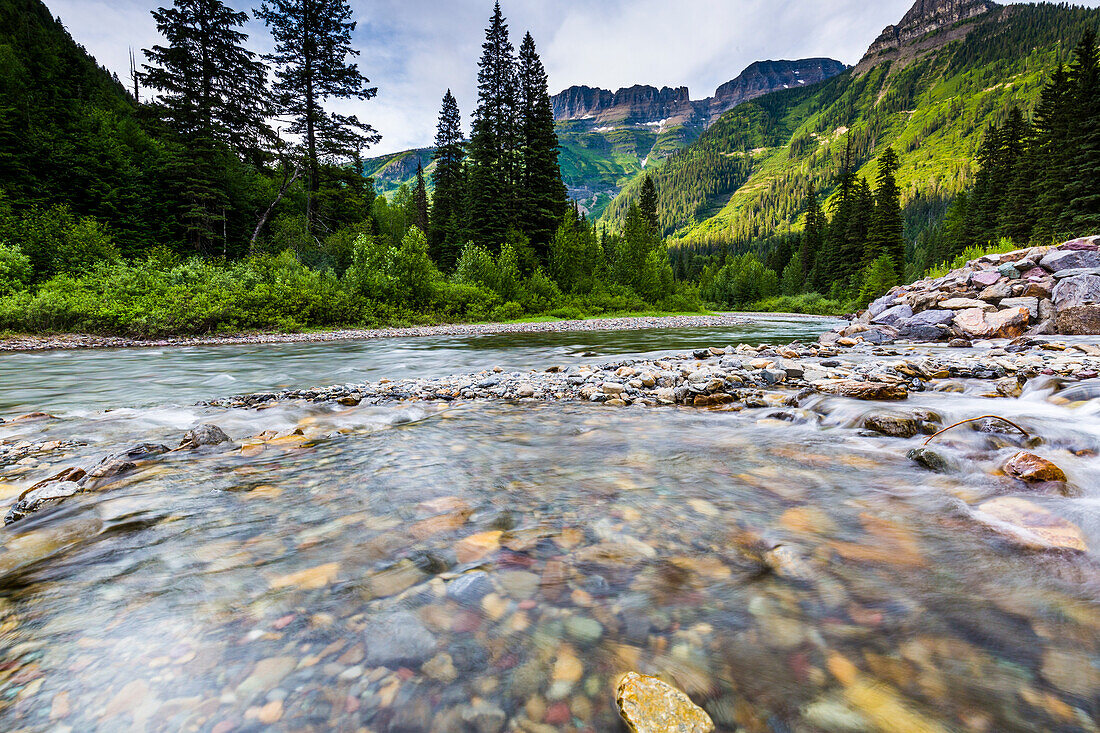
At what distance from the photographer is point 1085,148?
2555cm

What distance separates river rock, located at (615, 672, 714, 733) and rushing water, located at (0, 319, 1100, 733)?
0.18ft

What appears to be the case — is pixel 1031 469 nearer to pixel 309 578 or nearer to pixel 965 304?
pixel 309 578

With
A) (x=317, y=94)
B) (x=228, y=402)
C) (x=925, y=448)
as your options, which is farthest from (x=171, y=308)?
(x=925, y=448)

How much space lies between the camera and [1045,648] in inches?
60.0

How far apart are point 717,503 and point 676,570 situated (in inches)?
36.9

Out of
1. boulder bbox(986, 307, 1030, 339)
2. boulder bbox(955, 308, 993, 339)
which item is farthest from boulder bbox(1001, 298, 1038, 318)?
boulder bbox(955, 308, 993, 339)

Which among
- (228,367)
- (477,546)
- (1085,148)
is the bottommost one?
(477,546)

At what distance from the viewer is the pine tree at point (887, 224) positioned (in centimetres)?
4528

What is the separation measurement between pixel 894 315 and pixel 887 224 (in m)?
42.8

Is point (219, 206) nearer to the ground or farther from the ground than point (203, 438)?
farther from the ground

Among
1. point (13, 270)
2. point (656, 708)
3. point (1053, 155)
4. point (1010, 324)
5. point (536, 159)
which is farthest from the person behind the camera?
point (536, 159)

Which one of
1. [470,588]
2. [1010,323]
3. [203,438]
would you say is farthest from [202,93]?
[1010,323]

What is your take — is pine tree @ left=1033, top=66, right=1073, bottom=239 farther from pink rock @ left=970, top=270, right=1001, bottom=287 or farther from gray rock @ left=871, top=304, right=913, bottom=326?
gray rock @ left=871, top=304, right=913, bottom=326

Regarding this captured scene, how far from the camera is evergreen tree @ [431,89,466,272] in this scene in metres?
38.4
